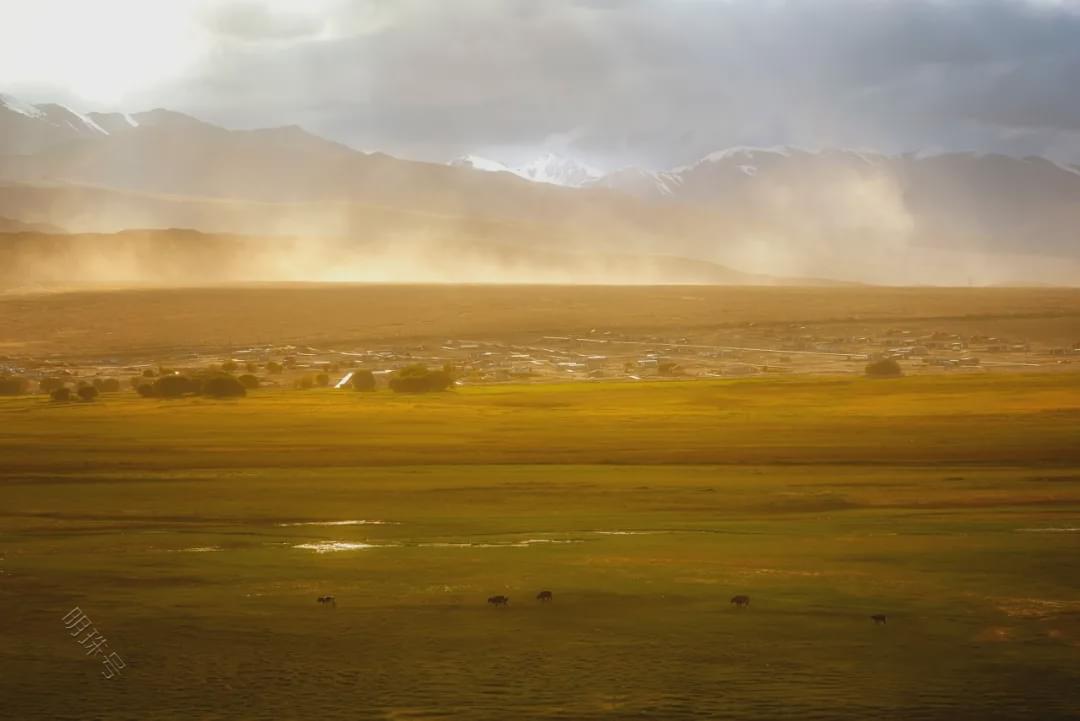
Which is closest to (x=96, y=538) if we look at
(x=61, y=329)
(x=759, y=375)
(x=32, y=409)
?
(x=32, y=409)

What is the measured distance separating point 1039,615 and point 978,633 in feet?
5.04

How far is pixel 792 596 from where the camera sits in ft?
72.1

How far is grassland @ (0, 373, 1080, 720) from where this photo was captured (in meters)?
17.5

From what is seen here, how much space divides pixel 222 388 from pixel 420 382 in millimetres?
9765

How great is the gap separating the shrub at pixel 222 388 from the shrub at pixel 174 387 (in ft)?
2.42

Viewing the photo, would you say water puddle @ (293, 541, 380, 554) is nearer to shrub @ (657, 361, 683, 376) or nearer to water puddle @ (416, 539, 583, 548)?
water puddle @ (416, 539, 583, 548)

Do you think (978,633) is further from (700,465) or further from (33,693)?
(700,465)

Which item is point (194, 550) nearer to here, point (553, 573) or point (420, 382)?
point (553, 573)

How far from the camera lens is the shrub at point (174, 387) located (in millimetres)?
64938

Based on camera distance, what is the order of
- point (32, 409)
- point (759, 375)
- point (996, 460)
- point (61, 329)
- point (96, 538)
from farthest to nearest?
1. point (61, 329)
2. point (759, 375)
3. point (32, 409)
4. point (996, 460)
5. point (96, 538)

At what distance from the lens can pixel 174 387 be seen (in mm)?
65188

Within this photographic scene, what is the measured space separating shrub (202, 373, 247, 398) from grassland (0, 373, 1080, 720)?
1701 centimetres

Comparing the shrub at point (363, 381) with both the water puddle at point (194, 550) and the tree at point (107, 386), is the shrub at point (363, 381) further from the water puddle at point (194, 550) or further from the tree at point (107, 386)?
the water puddle at point (194, 550)

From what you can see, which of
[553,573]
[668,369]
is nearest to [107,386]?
[668,369]
